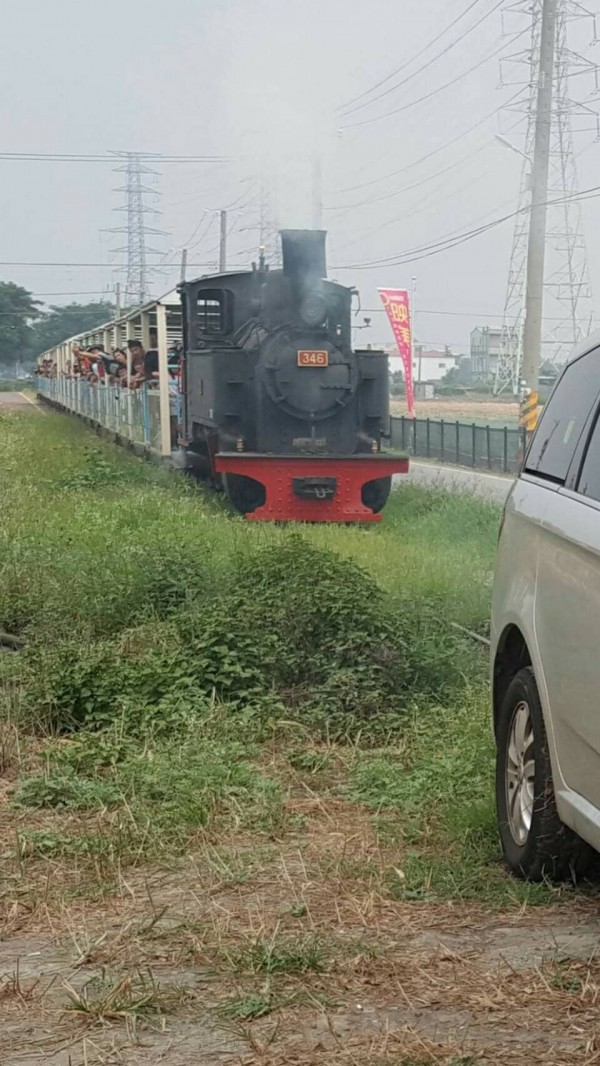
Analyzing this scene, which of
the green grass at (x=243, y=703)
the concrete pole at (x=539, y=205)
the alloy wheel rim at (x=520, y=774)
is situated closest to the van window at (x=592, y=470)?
the alloy wheel rim at (x=520, y=774)

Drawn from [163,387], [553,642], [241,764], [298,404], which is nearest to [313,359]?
[298,404]

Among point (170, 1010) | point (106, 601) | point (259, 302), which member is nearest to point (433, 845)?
point (170, 1010)

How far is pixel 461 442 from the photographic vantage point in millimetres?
31938

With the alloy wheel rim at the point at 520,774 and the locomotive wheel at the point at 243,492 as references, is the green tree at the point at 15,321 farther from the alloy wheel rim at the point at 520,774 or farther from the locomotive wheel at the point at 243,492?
the alloy wheel rim at the point at 520,774

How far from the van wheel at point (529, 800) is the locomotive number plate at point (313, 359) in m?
11.1

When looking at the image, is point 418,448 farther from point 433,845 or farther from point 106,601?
point 433,845

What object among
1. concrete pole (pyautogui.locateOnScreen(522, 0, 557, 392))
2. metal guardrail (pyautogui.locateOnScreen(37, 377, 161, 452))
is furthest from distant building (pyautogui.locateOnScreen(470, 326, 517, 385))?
concrete pole (pyautogui.locateOnScreen(522, 0, 557, 392))

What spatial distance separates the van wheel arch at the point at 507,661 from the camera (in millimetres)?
4469

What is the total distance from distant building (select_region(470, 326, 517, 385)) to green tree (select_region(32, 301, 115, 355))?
115ft

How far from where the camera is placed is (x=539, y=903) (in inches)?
157

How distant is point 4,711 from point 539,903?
10.5 ft

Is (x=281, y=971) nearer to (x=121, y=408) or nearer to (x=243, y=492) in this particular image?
(x=243, y=492)

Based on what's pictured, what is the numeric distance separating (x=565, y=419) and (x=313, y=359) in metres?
11.0

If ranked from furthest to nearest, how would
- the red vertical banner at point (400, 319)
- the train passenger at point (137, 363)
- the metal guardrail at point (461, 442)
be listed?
the red vertical banner at point (400, 319) → the metal guardrail at point (461, 442) → the train passenger at point (137, 363)
